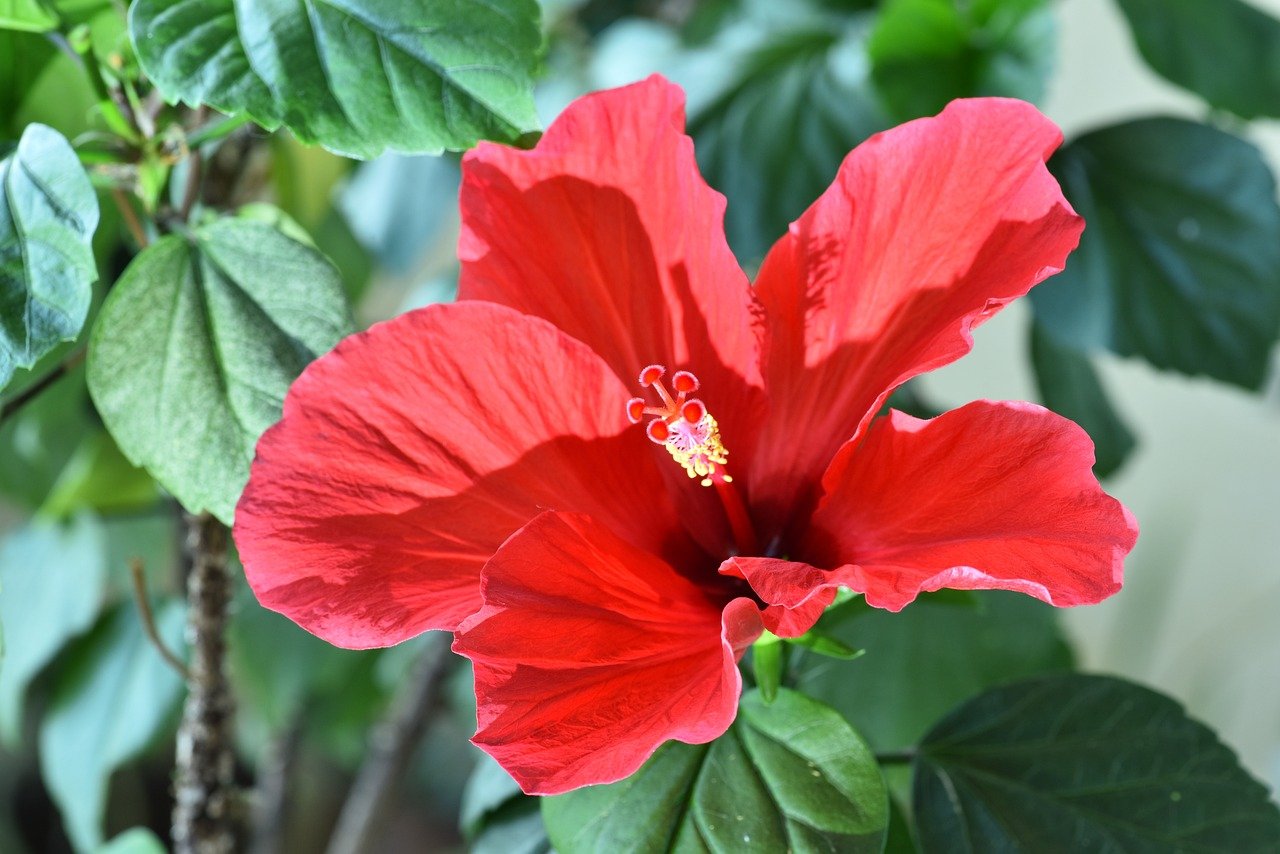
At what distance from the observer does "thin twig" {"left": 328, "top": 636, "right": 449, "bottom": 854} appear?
804 millimetres

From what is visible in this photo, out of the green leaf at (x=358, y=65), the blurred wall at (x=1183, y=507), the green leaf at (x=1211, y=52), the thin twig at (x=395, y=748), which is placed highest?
the green leaf at (x=358, y=65)

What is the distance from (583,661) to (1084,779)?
0.22 m

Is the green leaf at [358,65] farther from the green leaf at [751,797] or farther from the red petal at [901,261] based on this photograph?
the green leaf at [751,797]

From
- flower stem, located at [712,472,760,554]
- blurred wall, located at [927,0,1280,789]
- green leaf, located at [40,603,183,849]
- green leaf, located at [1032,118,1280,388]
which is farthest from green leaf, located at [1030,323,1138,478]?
green leaf, located at [40,603,183,849]

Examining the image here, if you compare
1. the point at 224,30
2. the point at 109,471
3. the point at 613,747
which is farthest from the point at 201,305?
the point at 109,471

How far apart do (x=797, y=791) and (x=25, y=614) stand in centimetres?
55

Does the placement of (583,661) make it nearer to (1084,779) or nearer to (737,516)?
(737,516)

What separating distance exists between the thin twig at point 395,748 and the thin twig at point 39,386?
36 cm

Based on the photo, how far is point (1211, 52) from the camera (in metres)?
0.79

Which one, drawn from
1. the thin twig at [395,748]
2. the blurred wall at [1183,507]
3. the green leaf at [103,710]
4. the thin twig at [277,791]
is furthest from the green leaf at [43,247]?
the blurred wall at [1183,507]

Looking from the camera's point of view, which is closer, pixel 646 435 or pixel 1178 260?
pixel 646 435

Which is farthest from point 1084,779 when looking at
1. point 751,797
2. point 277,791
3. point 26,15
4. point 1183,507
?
point 1183,507

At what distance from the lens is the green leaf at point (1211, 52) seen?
0.78 meters

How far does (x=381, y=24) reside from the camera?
0.37 meters
